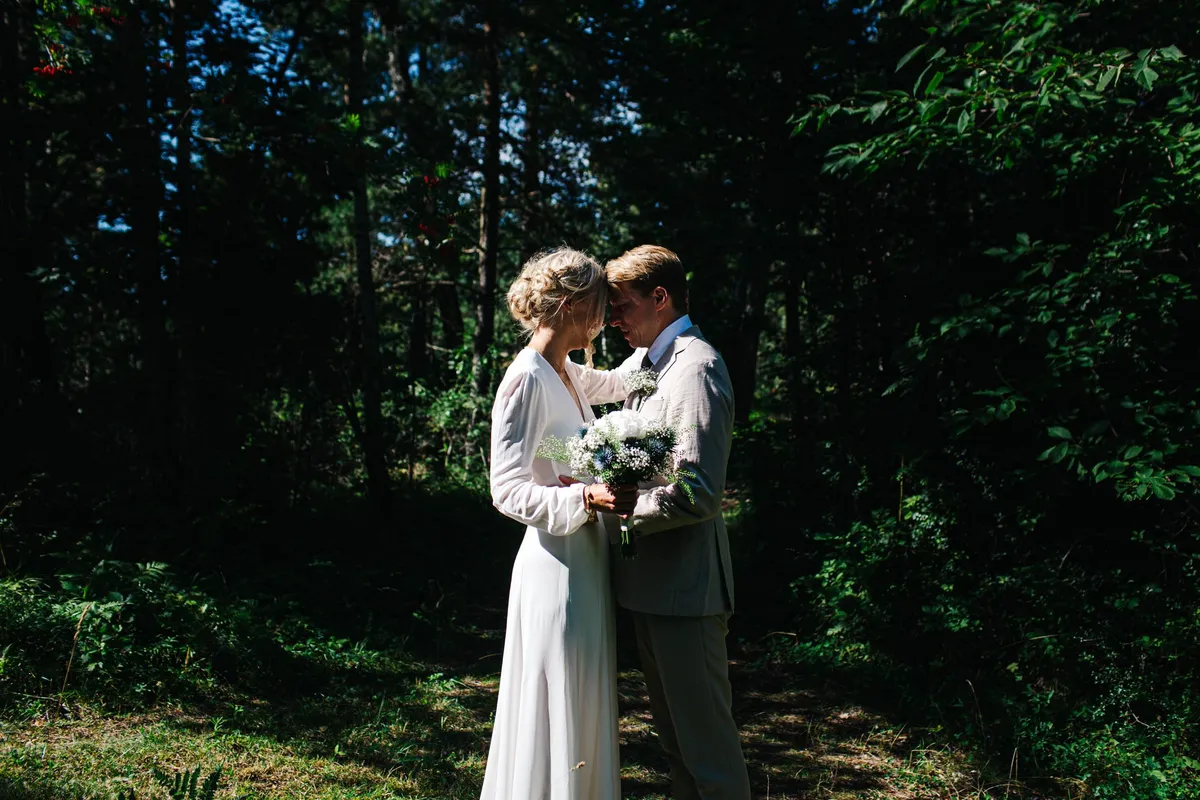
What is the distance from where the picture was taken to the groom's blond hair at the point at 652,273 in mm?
3367

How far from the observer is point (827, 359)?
747 centimetres

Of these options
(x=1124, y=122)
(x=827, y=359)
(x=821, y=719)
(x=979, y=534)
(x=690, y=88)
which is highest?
(x=690, y=88)

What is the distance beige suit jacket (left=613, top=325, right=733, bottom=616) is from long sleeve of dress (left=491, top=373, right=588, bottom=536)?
30 cm

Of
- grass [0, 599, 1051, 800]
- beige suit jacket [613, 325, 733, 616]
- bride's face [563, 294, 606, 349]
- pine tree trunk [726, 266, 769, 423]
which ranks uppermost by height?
pine tree trunk [726, 266, 769, 423]

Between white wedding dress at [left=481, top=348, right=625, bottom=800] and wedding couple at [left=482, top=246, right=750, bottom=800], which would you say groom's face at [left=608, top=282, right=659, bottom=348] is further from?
white wedding dress at [left=481, top=348, right=625, bottom=800]

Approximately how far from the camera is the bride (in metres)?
3.20

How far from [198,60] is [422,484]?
16.6 ft

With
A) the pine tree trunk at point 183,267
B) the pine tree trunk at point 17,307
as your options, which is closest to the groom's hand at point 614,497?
the pine tree trunk at point 183,267

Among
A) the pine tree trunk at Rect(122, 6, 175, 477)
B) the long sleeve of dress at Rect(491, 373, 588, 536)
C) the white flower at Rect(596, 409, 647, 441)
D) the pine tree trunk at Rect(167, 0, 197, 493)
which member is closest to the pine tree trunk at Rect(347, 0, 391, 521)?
the pine tree trunk at Rect(167, 0, 197, 493)

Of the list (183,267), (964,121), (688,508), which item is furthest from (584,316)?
(183,267)

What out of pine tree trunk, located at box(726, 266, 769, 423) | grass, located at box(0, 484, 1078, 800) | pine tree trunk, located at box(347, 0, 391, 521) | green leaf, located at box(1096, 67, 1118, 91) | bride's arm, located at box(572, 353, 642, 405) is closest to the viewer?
bride's arm, located at box(572, 353, 642, 405)

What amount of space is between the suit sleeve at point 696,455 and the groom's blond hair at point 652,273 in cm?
38

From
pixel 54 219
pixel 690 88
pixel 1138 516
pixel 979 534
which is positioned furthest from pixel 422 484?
pixel 1138 516

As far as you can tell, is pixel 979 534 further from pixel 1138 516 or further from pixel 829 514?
pixel 829 514
